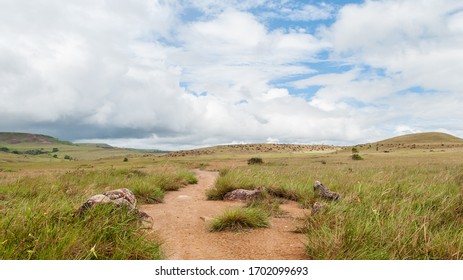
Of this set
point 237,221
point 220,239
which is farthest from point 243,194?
point 220,239

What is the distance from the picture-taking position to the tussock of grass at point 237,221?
23.2 ft

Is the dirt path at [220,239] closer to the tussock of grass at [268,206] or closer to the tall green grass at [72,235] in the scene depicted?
the tussock of grass at [268,206]

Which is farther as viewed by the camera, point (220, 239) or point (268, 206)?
point (268, 206)

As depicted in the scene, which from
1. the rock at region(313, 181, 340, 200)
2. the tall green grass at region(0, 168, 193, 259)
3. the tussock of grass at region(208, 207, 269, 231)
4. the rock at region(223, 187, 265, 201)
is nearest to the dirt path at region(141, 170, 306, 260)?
the tussock of grass at region(208, 207, 269, 231)

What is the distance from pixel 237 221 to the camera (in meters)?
7.21

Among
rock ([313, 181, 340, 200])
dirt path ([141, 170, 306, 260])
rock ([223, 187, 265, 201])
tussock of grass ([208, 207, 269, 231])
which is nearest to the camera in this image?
dirt path ([141, 170, 306, 260])

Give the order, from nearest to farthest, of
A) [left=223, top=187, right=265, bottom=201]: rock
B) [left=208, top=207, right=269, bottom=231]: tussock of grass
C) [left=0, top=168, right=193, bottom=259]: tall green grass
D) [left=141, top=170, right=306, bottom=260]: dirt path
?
1. [left=0, top=168, right=193, bottom=259]: tall green grass
2. [left=141, top=170, right=306, bottom=260]: dirt path
3. [left=208, top=207, right=269, bottom=231]: tussock of grass
4. [left=223, top=187, right=265, bottom=201]: rock

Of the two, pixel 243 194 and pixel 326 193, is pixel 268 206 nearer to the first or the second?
pixel 243 194

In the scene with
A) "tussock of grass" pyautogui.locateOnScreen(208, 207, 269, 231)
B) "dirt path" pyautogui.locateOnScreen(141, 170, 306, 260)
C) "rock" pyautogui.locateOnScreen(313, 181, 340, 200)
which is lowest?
"dirt path" pyautogui.locateOnScreen(141, 170, 306, 260)

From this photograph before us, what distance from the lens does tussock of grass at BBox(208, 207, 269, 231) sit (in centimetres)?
706

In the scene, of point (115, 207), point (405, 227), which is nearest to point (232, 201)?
point (115, 207)

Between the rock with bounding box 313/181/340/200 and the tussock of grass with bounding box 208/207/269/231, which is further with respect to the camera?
the rock with bounding box 313/181/340/200

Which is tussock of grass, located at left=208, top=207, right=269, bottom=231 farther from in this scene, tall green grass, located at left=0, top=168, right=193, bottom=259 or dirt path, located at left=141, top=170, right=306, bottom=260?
tall green grass, located at left=0, top=168, right=193, bottom=259
